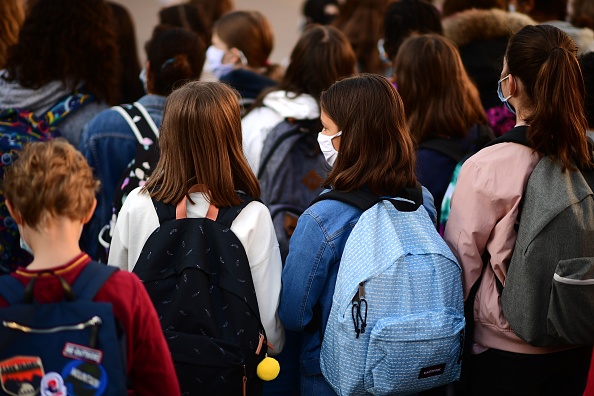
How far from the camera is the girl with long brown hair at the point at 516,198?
273 cm

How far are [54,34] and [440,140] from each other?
2.16 m

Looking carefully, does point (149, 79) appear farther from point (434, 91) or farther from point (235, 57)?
point (434, 91)

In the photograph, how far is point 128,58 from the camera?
17.1 feet

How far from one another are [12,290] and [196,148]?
0.92 meters

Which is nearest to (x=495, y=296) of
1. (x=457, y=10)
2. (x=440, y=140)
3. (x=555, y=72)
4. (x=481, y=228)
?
(x=481, y=228)

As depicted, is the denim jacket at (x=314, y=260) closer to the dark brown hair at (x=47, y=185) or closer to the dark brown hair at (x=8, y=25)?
the dark brown hair at (x=47, y=185)

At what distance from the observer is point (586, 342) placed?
2674 mm

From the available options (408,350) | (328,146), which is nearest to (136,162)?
(328,146)

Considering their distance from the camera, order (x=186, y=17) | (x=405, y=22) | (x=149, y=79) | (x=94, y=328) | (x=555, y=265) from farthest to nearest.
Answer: (x=186, y=17)
(x=405, y=22)
(x=149, y=79)
(x=555, y=265)
(x=94, y=328)

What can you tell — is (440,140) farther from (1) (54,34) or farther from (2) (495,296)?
(1) (54,34)

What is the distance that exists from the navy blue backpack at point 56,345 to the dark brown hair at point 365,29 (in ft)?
13.4

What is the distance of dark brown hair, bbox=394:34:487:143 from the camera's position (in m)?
3.73

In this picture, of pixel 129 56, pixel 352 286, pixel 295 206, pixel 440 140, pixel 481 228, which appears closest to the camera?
pixel 352 286

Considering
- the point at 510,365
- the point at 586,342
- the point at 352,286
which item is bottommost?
the point at 510,365
